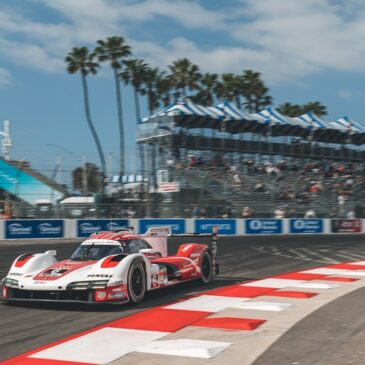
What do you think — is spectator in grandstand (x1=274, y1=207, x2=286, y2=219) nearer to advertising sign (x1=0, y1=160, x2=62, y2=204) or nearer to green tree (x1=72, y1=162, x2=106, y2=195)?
green tree (x1=72, y1=162, x2=106, y2=195)

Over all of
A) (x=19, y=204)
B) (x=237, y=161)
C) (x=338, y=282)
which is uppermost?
(x=237, y=161)

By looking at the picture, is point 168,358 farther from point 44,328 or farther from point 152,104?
point 152,104

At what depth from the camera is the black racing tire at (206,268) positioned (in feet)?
35.4

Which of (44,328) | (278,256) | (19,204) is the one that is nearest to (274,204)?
(19,204)

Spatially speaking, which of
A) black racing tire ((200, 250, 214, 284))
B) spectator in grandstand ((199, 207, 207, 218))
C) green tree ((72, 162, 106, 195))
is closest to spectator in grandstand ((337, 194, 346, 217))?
spectator in grandstand ((199, 207, 207, 218))

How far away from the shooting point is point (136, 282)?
28.2 feet

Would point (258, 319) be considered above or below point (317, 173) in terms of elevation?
below

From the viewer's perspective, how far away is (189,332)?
645 cm

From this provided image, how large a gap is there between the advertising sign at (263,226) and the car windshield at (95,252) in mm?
21721

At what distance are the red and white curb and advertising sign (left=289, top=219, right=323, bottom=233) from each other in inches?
866

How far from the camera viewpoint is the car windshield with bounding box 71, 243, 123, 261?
9008 millimetres

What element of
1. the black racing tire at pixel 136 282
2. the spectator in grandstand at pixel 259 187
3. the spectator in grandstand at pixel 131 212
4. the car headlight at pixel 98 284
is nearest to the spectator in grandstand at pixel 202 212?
the spectator in grandstand at pixel 131 212

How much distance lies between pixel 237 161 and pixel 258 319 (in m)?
32.2

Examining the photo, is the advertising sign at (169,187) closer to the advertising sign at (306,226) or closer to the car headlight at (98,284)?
the advertising sign at (306,226)
